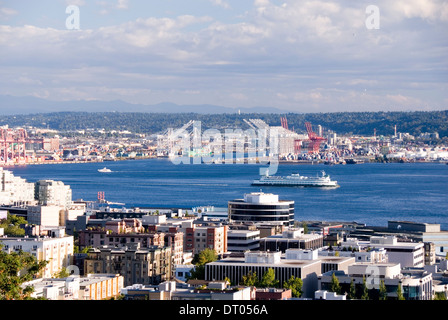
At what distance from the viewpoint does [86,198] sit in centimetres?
2783

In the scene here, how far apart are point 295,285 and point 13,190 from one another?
43.4 ft

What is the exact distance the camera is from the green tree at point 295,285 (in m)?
8.23

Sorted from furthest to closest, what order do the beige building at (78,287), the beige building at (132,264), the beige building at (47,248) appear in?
the beige building at (47,248)
the beige building at (132,264)
the beige building at (78,287)

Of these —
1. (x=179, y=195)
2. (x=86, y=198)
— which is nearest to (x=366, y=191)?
(x=179, y=195)

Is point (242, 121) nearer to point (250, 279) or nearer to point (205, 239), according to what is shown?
point (205, 239)

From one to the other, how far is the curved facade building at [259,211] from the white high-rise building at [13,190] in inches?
201

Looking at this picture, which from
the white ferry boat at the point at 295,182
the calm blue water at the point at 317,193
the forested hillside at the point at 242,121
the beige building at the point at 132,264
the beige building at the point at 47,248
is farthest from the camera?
the forested hillside at the point at 242,121

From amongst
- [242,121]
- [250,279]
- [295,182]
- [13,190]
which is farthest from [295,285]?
[242,121]

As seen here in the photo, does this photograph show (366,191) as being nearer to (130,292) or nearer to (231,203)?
(231,203)

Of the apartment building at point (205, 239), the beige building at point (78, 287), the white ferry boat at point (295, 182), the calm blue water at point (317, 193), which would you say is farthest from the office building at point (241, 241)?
the white ferry boat at point (295, 182)

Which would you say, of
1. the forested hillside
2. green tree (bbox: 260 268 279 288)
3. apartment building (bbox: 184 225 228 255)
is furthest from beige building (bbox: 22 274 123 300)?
the forested hillside

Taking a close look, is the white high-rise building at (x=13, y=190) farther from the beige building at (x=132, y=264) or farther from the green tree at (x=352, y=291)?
the green tree at (x=352, y=291)

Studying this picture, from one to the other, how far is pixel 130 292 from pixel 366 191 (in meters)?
25.1
